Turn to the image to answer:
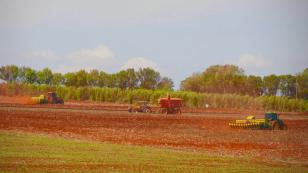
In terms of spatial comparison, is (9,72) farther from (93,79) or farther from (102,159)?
(102,159)

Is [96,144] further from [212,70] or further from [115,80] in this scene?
[212,70]

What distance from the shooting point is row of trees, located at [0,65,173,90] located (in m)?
117

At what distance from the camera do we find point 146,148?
27.4m

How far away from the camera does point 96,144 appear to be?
28.0m

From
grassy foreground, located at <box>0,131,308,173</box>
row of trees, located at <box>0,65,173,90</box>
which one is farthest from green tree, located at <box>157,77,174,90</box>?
grassy foreground, located at <box>0,131,308,173</box>

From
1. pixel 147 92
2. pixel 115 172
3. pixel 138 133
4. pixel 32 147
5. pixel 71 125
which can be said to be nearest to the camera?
pixel 115 172

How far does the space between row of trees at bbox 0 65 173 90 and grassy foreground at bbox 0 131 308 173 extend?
8871cm

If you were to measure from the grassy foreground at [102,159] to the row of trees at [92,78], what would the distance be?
291 ft

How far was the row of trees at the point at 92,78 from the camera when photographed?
117000mm

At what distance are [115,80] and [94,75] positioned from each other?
4342 millimetres

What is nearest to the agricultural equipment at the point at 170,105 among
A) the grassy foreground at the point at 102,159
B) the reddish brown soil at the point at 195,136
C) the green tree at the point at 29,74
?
the reddish brown soil at the point at 195,136

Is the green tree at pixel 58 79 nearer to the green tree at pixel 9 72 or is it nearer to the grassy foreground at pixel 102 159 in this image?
the green tree at pixel 9 72

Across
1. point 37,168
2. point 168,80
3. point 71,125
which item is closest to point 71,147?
point 37,168

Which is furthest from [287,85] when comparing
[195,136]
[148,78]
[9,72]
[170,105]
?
[195,136]
